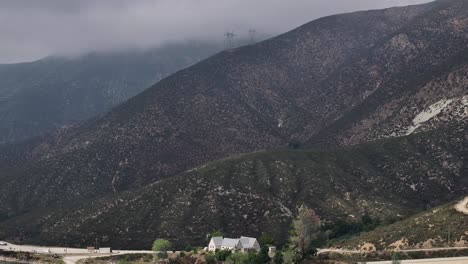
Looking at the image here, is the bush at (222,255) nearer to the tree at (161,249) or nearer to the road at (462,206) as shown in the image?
the tree at (161,249)

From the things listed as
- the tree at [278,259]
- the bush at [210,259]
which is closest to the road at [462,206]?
the tree at [278,259]

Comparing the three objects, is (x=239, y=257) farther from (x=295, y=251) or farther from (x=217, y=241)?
(x=217, y=241)

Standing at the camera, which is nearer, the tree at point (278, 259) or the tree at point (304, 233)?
the tree at point (278, 259)

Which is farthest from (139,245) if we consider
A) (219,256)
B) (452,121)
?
(452,121)

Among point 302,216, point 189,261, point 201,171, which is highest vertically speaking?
point 201,171

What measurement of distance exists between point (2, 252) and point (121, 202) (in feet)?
126

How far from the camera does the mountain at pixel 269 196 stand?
158 meters

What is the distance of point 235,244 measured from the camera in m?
124

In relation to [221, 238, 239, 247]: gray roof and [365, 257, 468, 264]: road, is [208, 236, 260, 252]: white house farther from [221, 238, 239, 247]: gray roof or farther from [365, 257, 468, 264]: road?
[365, 257, 468, 264]: road

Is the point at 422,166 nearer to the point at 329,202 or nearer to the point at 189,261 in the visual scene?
the point at 329,202

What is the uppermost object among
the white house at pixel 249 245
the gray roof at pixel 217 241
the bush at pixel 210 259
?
the gray roof at pixel 217 241

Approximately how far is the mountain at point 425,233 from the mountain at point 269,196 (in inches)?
1648

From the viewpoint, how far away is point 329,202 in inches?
6363

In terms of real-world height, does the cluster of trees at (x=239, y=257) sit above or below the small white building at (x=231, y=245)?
below
